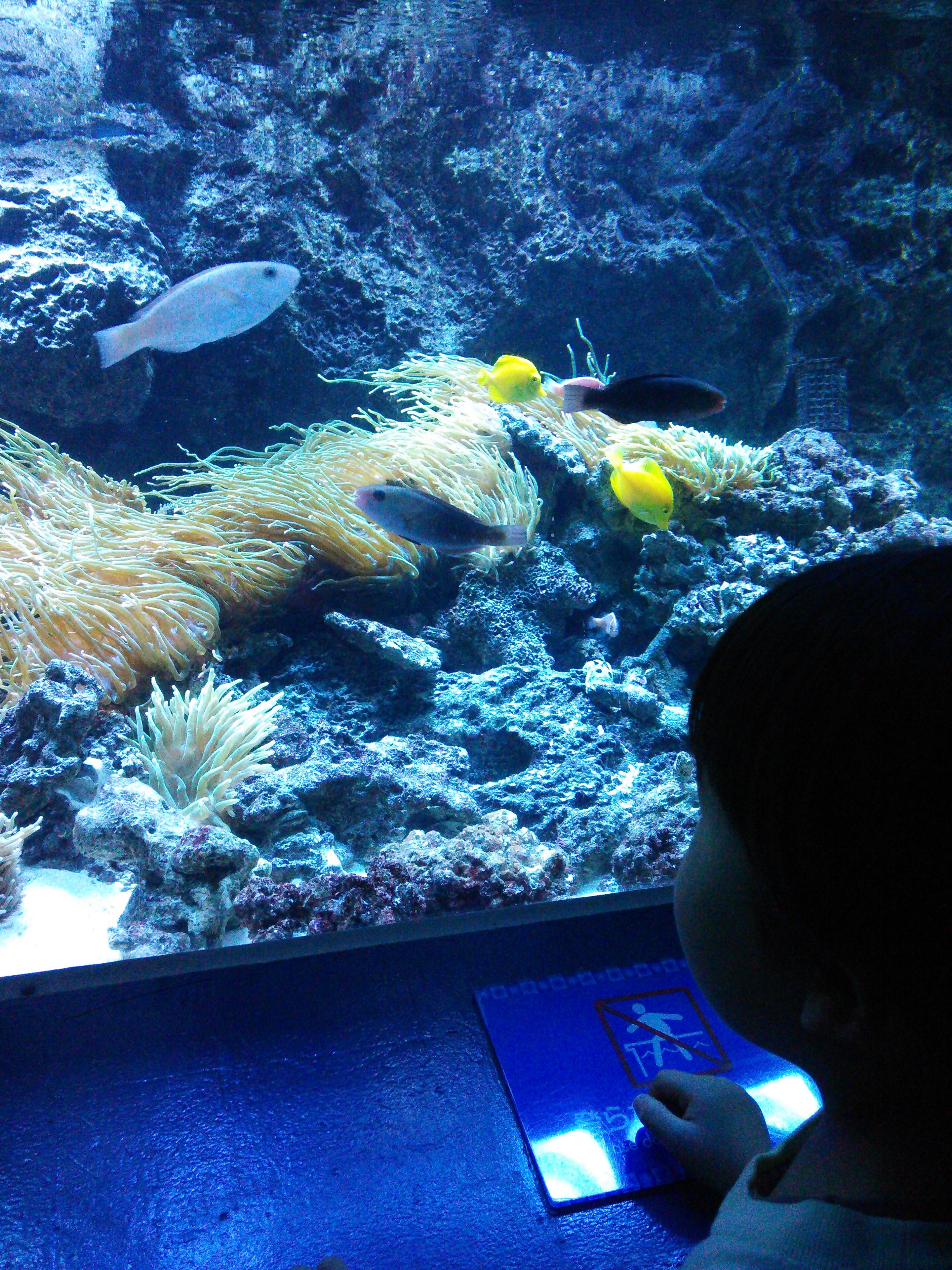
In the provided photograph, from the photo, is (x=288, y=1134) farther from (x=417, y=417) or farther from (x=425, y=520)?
(x=417, y=417)

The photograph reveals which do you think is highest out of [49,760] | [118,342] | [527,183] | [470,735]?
[527,183]

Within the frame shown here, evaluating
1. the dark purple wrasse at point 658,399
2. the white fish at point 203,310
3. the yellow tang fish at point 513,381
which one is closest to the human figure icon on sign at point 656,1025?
the dark purple wrasse at point 658,399

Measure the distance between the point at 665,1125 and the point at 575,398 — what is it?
7.16 ft

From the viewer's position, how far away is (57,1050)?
104 centimetres

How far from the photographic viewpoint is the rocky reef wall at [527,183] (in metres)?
4.84

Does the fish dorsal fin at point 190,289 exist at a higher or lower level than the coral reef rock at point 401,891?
higher

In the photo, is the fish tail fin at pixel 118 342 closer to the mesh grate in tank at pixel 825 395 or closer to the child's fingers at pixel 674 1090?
the child's fingers at pixel 674 1090

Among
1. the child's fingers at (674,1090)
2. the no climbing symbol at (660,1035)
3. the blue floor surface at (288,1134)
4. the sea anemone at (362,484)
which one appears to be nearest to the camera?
the blue floor surface at (288,1134)

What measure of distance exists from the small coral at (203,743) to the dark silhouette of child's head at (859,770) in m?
1.77

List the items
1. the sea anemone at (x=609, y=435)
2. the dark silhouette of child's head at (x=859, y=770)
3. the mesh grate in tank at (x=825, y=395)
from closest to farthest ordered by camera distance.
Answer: the dark silhouette of child's head at (x=859, y=770)
the sea anemone at (x=609, y=435)
the mesh grate in tank at (x=825, y=395)

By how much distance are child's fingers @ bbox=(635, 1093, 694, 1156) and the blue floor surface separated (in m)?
0.05

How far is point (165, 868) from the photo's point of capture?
1596 millimetres

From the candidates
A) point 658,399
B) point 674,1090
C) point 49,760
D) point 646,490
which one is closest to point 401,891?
point 674,1090

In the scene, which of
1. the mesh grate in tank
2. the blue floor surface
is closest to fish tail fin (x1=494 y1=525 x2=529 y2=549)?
the blue floor surface
